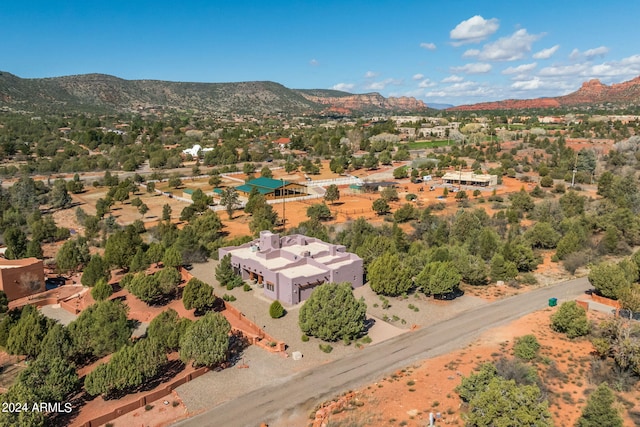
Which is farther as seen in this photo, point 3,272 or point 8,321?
point 3,272

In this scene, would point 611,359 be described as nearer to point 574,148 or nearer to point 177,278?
point 177,278

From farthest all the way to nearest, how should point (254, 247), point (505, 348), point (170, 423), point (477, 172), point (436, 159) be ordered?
1. point (436, 159)
2. point (477, 172)
3. point (254, 247)
4. point (505, 348)
5. point (170, 423)

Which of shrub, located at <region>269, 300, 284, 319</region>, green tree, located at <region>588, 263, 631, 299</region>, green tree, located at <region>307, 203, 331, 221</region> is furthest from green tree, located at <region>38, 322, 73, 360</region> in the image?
green tree, located at <region>307, 203, 331, 221</region>

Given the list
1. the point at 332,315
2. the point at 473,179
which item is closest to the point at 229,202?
the point at 332,315

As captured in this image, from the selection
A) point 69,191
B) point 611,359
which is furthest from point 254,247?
point 69,191

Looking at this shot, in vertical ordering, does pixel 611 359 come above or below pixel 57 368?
below

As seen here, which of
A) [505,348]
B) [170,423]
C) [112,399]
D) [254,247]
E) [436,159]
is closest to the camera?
[170,423]

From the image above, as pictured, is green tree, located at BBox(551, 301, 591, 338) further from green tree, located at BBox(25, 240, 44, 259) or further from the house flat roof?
green tree, located at BBox(25, 240, 44, 259)
